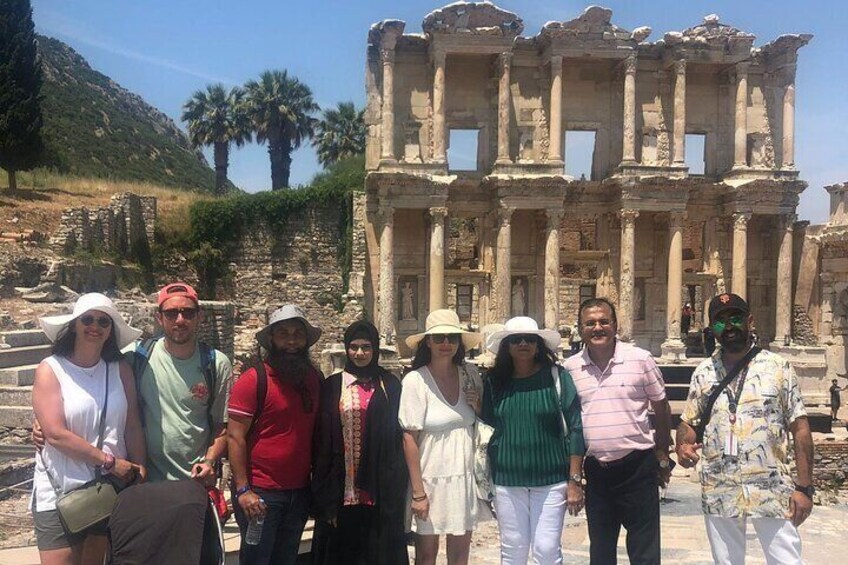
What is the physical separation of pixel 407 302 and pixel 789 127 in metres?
14.3

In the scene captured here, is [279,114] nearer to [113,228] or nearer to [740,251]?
[113,228]

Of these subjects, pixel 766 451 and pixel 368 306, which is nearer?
pixel 766 451

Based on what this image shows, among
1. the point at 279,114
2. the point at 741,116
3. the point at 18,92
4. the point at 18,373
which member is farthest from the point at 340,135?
the point at 18,373

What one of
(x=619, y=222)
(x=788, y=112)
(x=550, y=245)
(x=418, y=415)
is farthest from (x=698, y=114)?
(x=418, y=415)

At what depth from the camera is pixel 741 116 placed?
24.4 metres

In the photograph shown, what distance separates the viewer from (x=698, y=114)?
25.8 meters

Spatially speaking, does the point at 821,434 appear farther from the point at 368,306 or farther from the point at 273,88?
the point at 273,88

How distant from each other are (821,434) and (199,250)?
909 inches

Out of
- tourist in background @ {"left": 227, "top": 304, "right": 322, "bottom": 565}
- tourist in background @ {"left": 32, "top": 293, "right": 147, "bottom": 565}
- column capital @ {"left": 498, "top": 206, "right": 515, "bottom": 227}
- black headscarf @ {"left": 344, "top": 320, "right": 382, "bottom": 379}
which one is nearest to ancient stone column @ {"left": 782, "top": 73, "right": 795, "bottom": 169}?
column capital @ {"left": 498, "top": 206, "right": 515, "bottom": 227}

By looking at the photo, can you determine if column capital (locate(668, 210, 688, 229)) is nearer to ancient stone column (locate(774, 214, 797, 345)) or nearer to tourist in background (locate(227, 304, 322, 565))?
ancient stone column (locate(774, 214, 797, 345))

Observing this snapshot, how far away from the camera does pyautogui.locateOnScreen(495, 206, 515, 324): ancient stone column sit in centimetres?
2348

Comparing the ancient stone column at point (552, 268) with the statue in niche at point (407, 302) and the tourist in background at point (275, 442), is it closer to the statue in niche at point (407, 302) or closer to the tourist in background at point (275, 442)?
the statue in niche at point (407, 302)

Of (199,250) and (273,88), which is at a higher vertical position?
(273,88)

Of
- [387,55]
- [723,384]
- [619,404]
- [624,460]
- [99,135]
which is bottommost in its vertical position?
[624,460]
